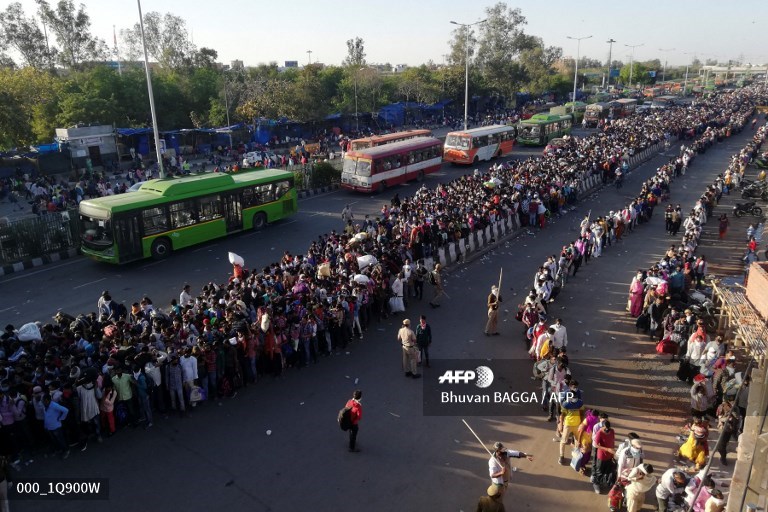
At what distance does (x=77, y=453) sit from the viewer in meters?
8.63

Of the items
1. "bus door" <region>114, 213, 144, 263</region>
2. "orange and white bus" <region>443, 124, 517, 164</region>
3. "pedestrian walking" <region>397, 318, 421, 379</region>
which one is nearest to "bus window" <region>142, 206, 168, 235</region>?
"bus door" <region>114, 213, 144, 263</region>

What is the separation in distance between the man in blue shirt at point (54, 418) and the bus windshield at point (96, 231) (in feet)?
31.1

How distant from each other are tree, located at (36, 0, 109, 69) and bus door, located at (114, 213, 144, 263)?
153ft

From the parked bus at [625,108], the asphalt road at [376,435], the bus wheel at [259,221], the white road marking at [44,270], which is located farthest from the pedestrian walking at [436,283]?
the parked bus at [625,108]

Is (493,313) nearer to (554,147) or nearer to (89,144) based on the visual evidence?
(554,147)

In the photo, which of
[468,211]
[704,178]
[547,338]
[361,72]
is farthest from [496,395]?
[361,72]

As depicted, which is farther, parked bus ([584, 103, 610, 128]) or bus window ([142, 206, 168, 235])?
parked bus ([584, 103, 610, 128])

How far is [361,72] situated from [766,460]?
5253 centimetres

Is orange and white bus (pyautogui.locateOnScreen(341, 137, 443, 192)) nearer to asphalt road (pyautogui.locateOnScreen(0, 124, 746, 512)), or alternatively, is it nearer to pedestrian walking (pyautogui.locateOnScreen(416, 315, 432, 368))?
asphalt road (pyautogui.locateOnScreen(0, 124, 746, 512))

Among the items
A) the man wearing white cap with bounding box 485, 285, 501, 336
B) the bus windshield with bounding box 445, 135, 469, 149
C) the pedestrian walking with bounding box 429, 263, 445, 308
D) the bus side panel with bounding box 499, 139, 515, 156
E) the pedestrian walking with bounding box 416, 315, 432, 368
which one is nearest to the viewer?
the pedestrian walking with bounding box 416, 315, 432, 368

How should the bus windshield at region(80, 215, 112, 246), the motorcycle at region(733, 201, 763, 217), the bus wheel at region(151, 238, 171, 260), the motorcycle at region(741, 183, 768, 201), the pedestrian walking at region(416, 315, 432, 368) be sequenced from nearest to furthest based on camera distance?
the pedestrian walking at region(416, 315, 432, 368)
the bus windshield at region(80, 215, 112, 246)
the bus wheel at region(151, 238, 171, 260)
the motorcycle at region(733, 201, 763, 217)
the motorcycle at region(741, 183, 768, 201)

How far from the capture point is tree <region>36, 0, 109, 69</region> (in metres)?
52.2

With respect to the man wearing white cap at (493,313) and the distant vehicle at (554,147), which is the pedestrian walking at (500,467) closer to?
the man wearing white cap at (493,313)

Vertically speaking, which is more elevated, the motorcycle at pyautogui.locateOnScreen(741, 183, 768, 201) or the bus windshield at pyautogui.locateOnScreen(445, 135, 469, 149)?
the bus windshield at pyautogui.locateOnScreen(445, 135, 469, 149)
